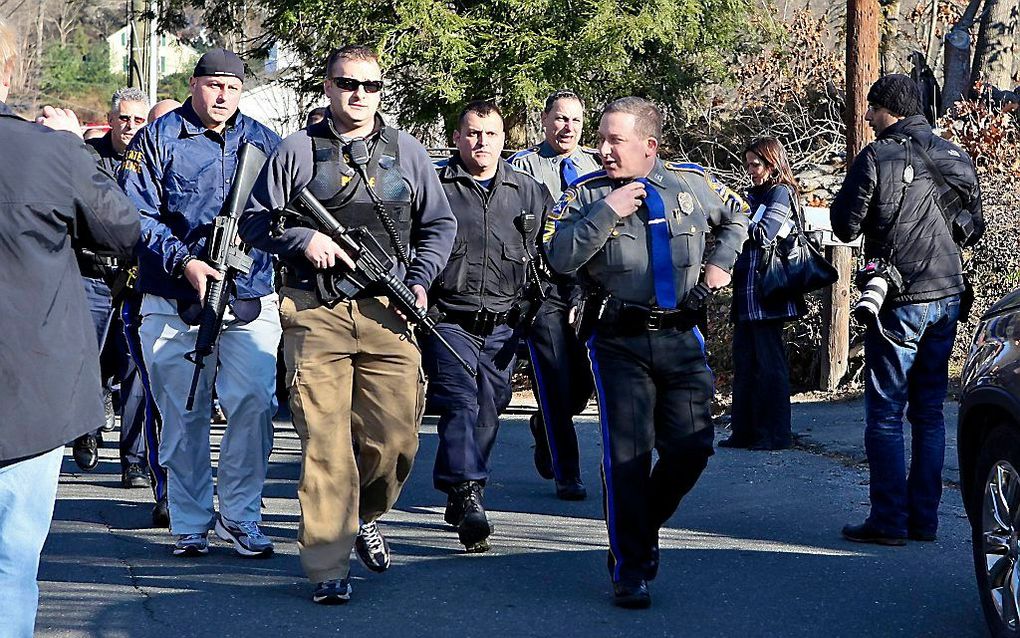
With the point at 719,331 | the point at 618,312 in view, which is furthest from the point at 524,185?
the point at 719,331

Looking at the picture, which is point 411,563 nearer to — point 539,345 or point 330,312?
point 330,312

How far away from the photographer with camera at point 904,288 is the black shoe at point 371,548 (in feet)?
7.17

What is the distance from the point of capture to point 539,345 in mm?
7707

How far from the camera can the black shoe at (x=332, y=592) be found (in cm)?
548

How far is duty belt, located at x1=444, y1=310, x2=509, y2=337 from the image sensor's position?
6859mm

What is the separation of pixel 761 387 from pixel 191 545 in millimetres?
4195

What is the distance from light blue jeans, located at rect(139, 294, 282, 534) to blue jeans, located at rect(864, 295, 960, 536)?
273 cm

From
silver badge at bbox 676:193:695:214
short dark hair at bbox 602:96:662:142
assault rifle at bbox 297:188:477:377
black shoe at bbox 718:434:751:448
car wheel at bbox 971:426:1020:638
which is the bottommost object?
black shoe at bbox 718:434:751:448

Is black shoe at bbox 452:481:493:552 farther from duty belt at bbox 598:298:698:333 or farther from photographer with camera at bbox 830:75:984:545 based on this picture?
photographer with camera at bbox 830:75:984:545

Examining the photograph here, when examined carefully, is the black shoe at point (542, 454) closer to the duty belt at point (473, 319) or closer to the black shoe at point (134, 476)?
the duty belt at point (473, 319)

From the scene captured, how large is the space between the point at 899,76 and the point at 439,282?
7.63ft

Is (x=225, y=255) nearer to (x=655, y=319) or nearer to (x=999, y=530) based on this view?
(x=655, y=319)

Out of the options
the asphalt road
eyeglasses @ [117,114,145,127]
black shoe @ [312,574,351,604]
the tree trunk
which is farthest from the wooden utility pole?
the tree trunk

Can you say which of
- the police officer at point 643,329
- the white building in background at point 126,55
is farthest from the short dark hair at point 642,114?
the white building in background at point 126,55
